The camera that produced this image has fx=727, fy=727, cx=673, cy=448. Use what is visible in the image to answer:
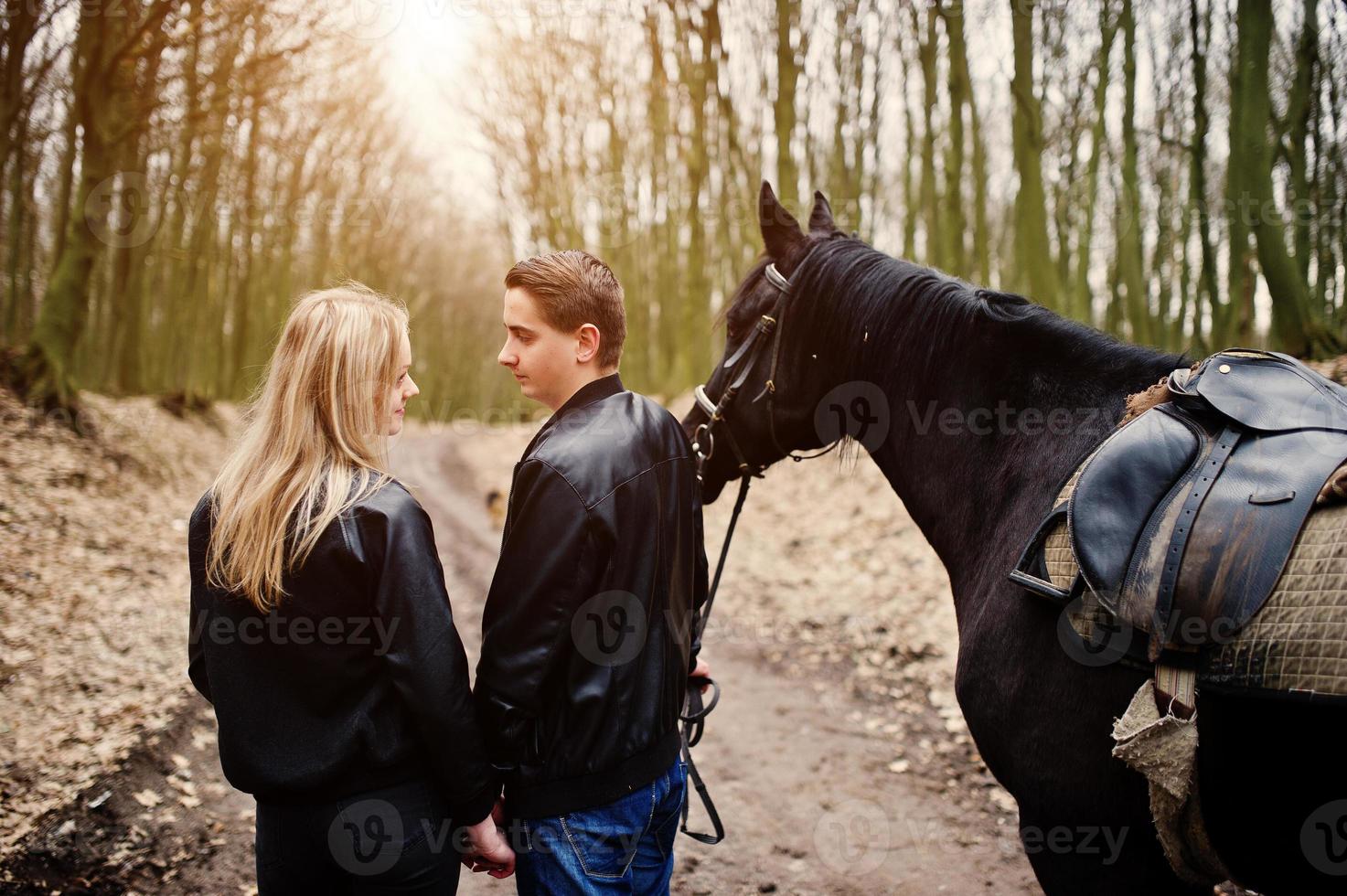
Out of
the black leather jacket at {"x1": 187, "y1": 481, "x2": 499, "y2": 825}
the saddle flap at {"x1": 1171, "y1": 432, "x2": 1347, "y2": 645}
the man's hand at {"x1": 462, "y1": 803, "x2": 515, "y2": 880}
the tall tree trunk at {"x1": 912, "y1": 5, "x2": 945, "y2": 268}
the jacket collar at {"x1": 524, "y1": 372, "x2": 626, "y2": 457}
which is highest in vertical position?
the tall tree trunk at {"x1": 912, "y1": 5, "x2": 945, "y2": 268}

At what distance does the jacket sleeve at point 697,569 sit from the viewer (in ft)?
7.02

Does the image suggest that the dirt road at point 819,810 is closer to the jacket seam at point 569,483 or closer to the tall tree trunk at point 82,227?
the jacket seam at point 569,483

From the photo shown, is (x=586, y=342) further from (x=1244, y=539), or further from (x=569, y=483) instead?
(x=1244, y=539)

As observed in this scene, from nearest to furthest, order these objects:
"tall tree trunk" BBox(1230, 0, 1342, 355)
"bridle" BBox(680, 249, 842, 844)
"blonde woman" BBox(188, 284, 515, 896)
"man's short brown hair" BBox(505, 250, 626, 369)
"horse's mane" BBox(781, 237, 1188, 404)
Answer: "blonde woman" BBox(188, 284, 515, 896) → "man's short brown hair" BBox(505, 250, 626, 369) → "horse's mane" BBox(781, 237, 1188, 404) → "bridle" BBox(680, 249, 842, 844) → "tall tree trunk" BBox(1230, 0, 1342, 355)

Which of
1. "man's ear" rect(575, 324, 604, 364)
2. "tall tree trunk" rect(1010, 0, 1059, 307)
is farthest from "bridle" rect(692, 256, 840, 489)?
"tall tree trunk" rect(1010, 0, 1059, 307)

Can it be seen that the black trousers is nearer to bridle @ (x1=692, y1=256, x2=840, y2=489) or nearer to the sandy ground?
the sandy ground

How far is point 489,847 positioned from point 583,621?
57 centimetres

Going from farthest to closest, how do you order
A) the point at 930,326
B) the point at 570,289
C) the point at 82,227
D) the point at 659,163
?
the point at 659,163 < the point at 82,227 < the point at 930,326 < the point at 570,289

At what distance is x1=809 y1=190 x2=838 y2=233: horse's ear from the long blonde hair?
1.56m

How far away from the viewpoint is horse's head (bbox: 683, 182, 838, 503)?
8.42 feet

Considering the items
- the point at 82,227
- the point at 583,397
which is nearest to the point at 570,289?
the point at 583,397

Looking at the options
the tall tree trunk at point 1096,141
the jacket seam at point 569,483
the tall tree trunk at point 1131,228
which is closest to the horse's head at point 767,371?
the jacket seam at point 569,483

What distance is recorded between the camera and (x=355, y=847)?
62.2 inches

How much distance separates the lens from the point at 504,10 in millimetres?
16594
